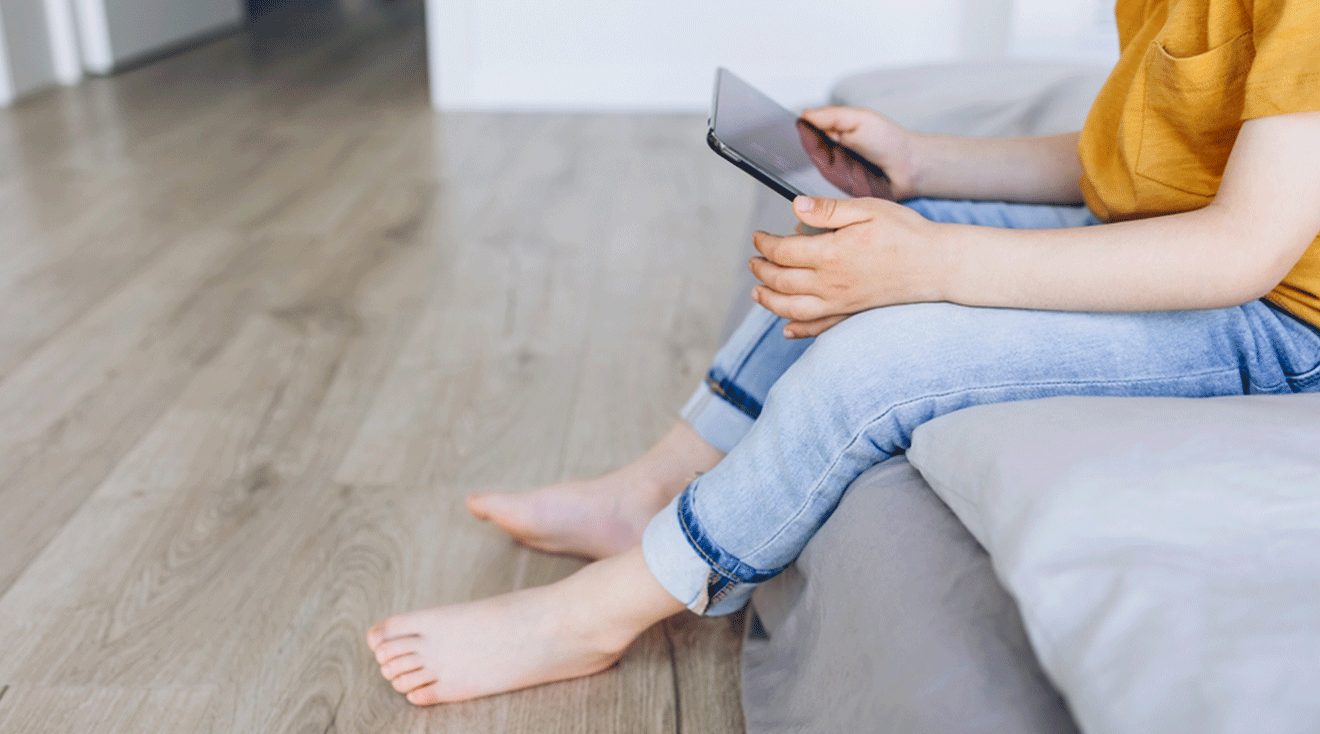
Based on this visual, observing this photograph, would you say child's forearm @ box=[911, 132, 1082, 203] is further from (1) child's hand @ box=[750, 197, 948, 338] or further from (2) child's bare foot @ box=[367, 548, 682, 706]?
(2) child's bare foot @ box=[367, 548, 682, 706]

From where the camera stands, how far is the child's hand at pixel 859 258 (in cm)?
63

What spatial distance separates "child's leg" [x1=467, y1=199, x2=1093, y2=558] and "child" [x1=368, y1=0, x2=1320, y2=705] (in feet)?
0.34

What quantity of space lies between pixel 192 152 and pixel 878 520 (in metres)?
2.17

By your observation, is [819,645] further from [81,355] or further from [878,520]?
[81,355]

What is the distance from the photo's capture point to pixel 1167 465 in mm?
482

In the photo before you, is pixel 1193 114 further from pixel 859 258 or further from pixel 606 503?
pixel 606 503

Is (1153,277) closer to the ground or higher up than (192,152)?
higher up

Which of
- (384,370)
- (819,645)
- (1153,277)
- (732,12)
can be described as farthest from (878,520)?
(732,12)

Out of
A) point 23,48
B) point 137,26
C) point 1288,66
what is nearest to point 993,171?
point 1288,66

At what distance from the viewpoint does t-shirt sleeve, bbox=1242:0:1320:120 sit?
0.54 meters

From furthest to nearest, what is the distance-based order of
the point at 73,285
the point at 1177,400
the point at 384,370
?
1. the point at 73,285
2. the point at 384,370
3. the point at 1177,400

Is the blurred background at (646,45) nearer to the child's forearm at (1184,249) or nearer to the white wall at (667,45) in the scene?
the white wall at (667,45)

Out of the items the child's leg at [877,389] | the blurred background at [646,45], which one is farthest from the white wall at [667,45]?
the child's leg at [877,389]

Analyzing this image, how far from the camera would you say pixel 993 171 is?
88cm
